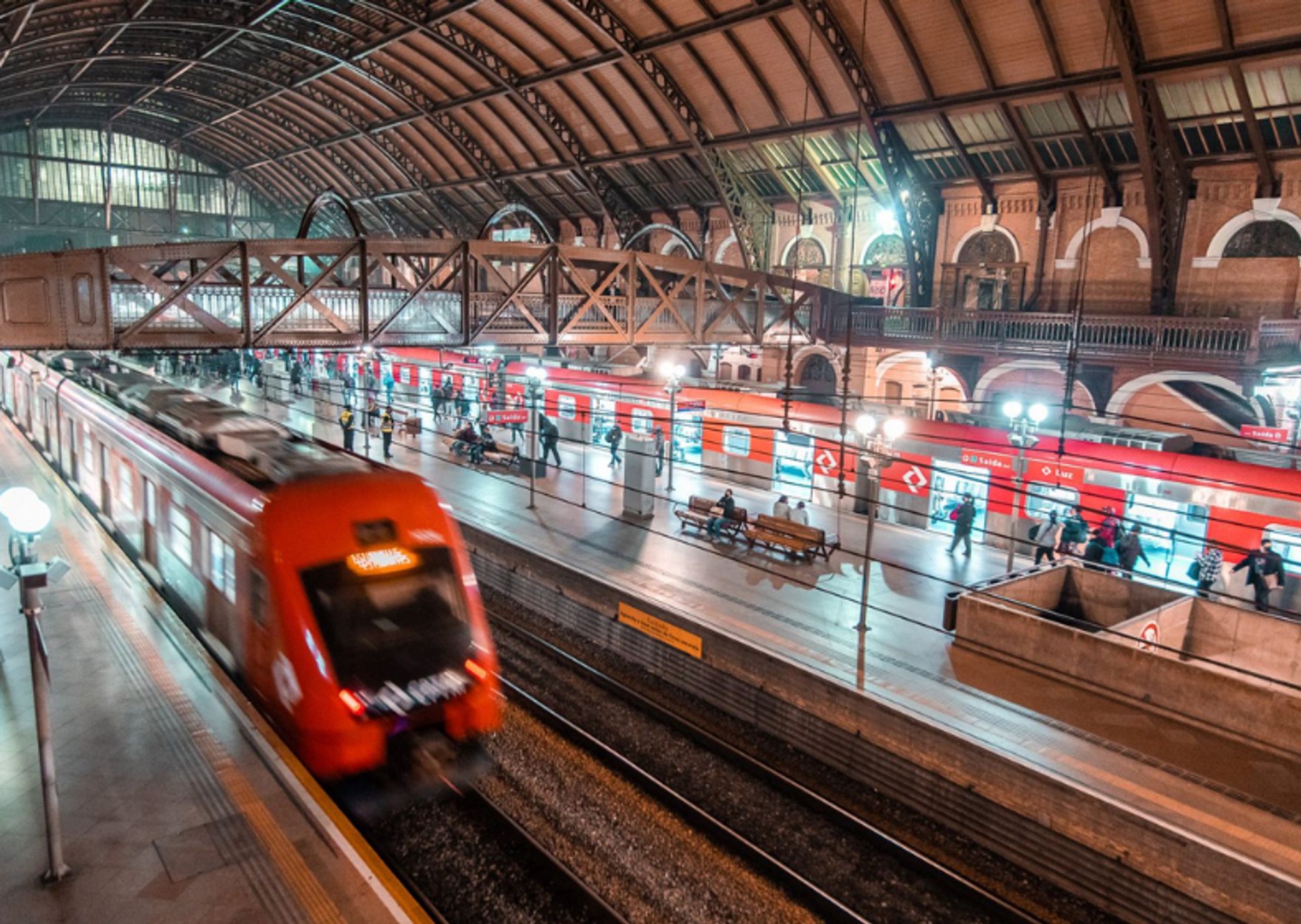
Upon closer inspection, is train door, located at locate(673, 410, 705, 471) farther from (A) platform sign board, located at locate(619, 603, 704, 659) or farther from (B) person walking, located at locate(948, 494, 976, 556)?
(A) platform sign board, located at locate(619, 603, 704, 659)

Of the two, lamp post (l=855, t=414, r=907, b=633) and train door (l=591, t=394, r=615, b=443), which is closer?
lamp post (l=855, t=414, r=907, b=633)

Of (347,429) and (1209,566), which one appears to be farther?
(347,429)

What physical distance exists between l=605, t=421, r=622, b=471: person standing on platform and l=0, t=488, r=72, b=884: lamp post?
15.5 metres

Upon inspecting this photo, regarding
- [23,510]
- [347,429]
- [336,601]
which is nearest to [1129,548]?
[336,601]

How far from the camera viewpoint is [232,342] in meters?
11.1

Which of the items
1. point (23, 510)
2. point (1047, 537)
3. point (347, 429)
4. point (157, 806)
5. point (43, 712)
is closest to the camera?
point (43, 712)

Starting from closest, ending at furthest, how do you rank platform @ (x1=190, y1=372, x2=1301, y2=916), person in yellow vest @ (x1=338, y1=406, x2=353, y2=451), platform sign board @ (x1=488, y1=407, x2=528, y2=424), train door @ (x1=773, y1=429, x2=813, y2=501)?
platform @ (x1=190, y1=372, x2=1301, y2=916), train door @ (x1=773, y1=429, x2=813, y2=501), platform sign board @ (x1=488, y1=407, x2=528, y2=424), person in yellow vest @ (x1=338, y1=406, x2=353, y2=451)

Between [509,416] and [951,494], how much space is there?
10.6 m

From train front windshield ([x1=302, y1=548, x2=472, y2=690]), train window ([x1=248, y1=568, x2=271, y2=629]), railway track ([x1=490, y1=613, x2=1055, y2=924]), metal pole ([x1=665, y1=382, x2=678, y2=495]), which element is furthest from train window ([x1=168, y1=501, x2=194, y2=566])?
metal pole ([x1=665, y1=382, x2=678, y2=495])

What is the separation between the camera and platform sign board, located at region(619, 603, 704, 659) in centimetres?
1216

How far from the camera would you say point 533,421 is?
1809 centimetres

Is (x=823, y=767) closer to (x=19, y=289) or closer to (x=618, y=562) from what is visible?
(x=618, y=562)

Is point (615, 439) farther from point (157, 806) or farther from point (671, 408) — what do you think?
point (157, 806)

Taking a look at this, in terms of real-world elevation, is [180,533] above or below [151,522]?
above
